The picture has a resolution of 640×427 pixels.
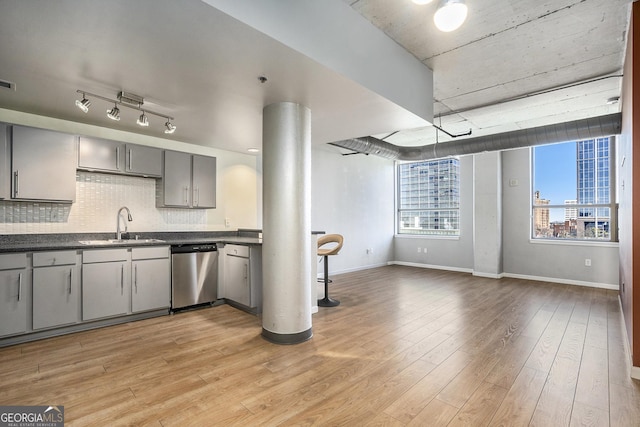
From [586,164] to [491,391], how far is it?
567 centimetres

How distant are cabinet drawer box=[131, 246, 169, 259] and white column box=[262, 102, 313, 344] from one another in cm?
162

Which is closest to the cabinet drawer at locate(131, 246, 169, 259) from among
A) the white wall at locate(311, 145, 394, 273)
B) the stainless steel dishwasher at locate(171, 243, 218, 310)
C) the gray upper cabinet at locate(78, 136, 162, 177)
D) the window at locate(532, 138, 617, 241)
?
the stainless steel dishwasher at locate(171, 243, 218, 310)

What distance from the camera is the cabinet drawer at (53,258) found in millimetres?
3102

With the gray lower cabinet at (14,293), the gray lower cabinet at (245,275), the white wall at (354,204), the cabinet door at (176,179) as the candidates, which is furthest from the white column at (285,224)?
the white wall at (354,204)

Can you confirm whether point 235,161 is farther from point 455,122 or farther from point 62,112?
point 455,122

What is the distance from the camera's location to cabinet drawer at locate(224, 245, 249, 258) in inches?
161

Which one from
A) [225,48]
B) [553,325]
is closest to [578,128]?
[553,325]

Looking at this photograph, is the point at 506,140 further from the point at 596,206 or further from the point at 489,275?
the point at 489,275

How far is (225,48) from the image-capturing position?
7.05 feet

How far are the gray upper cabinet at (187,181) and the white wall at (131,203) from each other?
0.23m

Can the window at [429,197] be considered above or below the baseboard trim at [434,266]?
above

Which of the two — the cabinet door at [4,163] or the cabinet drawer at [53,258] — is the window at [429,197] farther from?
the cabinet door at [4,163]

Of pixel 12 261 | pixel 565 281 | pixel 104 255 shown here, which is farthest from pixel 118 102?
pixel 565 281

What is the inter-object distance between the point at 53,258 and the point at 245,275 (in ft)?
6.62
